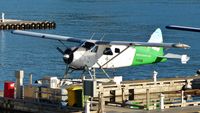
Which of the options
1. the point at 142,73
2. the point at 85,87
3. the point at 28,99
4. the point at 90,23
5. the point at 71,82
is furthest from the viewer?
the point at 90,23

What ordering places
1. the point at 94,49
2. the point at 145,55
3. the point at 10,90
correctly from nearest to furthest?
the point at 10,90 → the point at 94,49 → the point at 145,55

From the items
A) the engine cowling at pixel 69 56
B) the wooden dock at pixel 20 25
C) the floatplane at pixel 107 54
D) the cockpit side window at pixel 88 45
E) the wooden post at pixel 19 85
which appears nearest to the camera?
the wooden post at pixel 19 85

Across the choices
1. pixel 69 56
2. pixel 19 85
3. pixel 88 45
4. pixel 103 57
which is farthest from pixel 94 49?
pixel 19 85

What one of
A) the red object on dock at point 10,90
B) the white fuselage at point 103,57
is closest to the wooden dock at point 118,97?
the red object on dock at point 10,90

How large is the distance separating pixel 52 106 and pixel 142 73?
30271 millimetres

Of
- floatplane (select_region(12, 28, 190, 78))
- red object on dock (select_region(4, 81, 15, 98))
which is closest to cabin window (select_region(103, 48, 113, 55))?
floatplane (select_region(12, 28, 190, 78))

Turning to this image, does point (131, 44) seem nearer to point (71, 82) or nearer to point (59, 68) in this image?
point (71, 82)

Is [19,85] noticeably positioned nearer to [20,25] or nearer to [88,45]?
[88,45]

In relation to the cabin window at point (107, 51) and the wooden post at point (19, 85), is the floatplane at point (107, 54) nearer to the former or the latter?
the cabin window at point (107, 51)

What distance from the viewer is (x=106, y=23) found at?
4791 inches

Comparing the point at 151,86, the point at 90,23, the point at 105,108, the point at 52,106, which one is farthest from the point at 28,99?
the point at 90,23

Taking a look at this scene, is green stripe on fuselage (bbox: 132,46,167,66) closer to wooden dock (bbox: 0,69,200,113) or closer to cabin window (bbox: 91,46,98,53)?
wooden dock (bbox: 0,69,200,113)

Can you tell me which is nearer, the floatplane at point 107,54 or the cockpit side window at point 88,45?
the floatplane at point 107,54

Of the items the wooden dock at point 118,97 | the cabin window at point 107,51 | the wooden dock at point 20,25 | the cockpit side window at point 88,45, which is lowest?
the wooden dock at point 118,97
